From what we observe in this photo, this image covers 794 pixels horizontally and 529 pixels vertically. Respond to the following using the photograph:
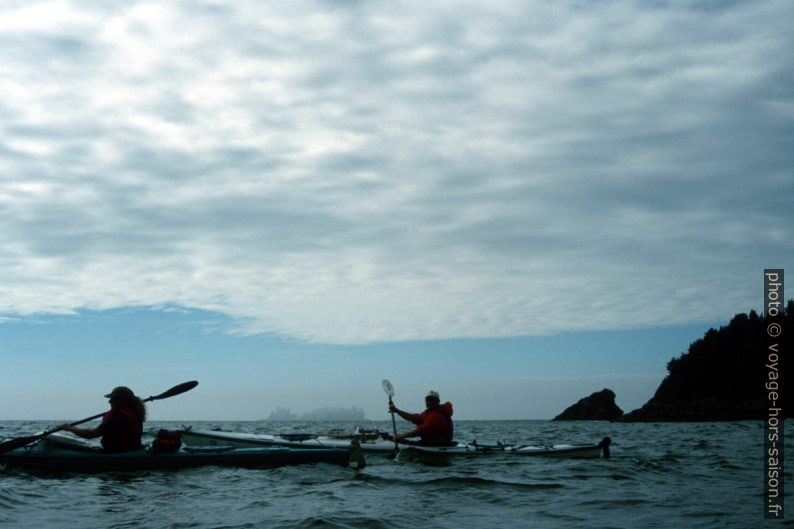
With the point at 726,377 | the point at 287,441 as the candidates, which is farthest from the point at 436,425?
the point at 726,377

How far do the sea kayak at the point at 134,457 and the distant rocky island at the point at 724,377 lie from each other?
3022 inches

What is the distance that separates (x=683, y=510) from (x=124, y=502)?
7.79 metres

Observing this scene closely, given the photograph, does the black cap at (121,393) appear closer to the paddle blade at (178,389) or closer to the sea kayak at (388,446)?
the paddle blade at (178,389)

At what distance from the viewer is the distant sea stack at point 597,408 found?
112 m

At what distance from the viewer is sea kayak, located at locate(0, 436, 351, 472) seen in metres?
13.8

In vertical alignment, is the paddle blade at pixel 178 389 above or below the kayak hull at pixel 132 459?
above

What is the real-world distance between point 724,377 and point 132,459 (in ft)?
304

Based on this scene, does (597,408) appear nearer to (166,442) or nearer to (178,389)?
(178,389)

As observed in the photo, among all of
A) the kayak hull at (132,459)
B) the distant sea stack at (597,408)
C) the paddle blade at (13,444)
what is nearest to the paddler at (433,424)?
the kayak hull at (132,459)

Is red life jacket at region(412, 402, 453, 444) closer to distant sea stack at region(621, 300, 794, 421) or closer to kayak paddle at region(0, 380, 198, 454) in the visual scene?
kayak paddle at region(0, 380, 198, 454)

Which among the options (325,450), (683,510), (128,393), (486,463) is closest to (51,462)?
(128,393)

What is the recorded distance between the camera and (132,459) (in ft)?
45.3

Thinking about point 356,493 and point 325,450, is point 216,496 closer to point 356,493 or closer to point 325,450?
point 356,493

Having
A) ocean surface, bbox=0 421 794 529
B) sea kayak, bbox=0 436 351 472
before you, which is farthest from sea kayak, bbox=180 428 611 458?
sea kayak, bbox=0 436 351 472
